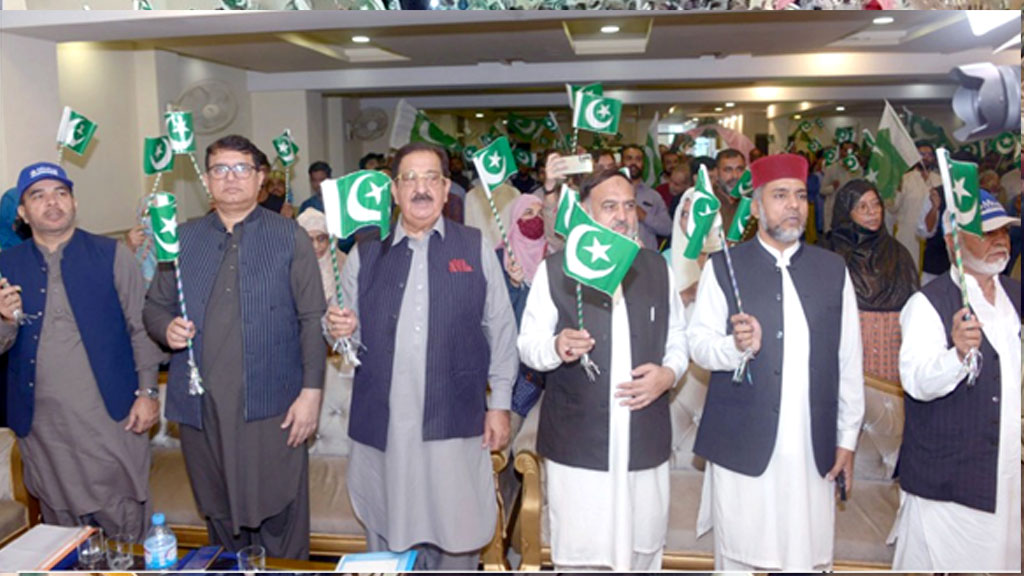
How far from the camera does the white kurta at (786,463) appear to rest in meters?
1.53

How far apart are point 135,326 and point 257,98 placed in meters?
1.07

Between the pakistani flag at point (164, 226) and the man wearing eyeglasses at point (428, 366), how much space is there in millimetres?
352

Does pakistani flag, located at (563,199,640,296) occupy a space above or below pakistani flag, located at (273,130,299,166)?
below

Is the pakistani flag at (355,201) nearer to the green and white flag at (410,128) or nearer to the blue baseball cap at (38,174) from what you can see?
the blue baseball cap at (38,174)

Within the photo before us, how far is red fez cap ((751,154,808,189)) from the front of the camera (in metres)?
1.53

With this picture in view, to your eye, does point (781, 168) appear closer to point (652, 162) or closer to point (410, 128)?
point (410, 128)

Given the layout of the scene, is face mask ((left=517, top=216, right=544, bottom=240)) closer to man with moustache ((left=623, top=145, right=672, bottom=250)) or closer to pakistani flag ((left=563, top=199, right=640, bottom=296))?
man with moustache ((left=623, top=145, right=672, bottom=250))

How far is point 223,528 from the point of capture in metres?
1.72

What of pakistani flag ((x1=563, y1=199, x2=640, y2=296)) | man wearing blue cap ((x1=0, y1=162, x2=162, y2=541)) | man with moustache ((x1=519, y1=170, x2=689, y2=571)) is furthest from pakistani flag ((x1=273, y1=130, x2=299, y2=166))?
pakistani flag ((x1=563, y1=199, x2=640, y2=296))

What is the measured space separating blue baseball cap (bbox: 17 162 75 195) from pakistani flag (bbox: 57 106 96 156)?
0.12 m

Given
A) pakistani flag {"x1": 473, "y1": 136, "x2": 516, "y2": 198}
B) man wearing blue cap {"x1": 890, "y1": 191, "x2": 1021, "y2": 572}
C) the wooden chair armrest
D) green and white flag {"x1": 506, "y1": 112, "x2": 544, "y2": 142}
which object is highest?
green and white flag {"x1": 506, "y1": 112, "x2": 544, "y2": 142}

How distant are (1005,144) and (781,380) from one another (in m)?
0.86

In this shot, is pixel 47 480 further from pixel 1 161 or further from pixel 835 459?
pixel 835 459

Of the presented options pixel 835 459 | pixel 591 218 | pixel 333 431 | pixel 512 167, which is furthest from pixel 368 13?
pixel 835 459
